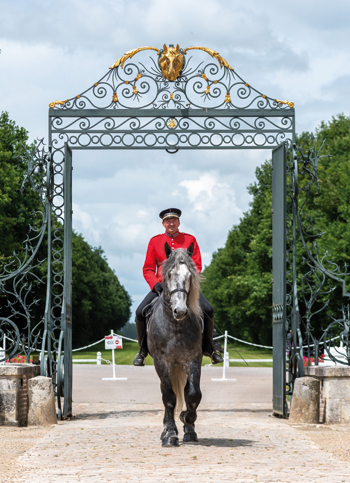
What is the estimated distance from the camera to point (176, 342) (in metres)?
9.49

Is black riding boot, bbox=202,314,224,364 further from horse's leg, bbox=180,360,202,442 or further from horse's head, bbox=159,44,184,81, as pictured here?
horse's head, bbox=159,44,184,81

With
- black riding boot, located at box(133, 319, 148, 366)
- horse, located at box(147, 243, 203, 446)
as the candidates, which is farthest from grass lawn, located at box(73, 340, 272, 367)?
horse, located at box(147, 243, 203, 446)

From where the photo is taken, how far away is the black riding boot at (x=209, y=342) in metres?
10.2

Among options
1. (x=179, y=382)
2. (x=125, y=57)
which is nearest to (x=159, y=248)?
(x=179, y=382)

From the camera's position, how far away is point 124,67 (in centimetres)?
1372

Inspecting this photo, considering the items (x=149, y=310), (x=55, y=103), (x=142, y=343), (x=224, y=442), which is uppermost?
(x=55, y=103)

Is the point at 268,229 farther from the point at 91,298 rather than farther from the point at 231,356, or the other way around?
the point at 91,298

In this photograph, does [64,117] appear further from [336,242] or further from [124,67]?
[336,242]

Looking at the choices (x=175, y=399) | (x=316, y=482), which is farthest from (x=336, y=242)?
(x=316, y=482)

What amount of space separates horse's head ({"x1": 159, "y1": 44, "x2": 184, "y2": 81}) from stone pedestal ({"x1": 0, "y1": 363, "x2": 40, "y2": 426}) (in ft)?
17.7

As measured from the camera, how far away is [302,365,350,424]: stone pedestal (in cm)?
1239

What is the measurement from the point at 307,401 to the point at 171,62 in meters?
5.97

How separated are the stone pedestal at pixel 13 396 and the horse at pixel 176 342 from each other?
320 cm

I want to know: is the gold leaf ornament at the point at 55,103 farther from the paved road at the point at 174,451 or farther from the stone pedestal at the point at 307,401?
the stone pedestal at the point at 307,401
